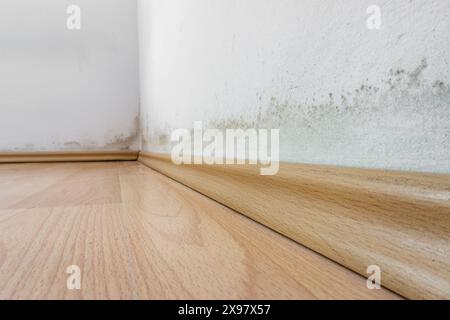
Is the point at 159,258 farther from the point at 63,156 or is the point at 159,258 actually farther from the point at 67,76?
the point at 67,76

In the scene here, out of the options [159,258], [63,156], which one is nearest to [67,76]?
[63,156]

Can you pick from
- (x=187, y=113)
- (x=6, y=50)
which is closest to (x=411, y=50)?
(x=187, y=113)

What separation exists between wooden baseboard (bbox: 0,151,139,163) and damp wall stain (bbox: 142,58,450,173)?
197cm

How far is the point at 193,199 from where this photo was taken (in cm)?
76

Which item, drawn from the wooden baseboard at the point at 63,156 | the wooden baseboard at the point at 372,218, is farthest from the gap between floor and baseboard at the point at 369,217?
the wooden baseboard at the point at 63,156

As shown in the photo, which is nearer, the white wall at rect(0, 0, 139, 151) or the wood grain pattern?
the wood grain pattern

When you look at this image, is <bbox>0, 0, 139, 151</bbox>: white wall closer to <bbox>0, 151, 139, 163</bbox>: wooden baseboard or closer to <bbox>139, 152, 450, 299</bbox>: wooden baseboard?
<bbox>0, 151, 139, 163</bbox>: wooden baseboard

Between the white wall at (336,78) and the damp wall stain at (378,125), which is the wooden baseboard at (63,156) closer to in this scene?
the white wall at (336,78)

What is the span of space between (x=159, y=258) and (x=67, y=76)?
2.25 metres

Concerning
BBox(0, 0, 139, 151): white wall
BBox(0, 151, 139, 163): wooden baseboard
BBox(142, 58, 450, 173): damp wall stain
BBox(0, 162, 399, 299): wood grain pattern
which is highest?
BBox(0, 0, 139, 151): white wall

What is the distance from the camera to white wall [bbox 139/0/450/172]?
29cm

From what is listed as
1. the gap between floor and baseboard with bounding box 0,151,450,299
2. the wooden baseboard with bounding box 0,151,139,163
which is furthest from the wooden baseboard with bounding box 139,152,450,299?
the wooden baseboard with bounding box 0,151,139,163

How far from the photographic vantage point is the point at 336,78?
0.41 meters

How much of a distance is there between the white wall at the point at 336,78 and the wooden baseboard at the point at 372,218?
29mm
